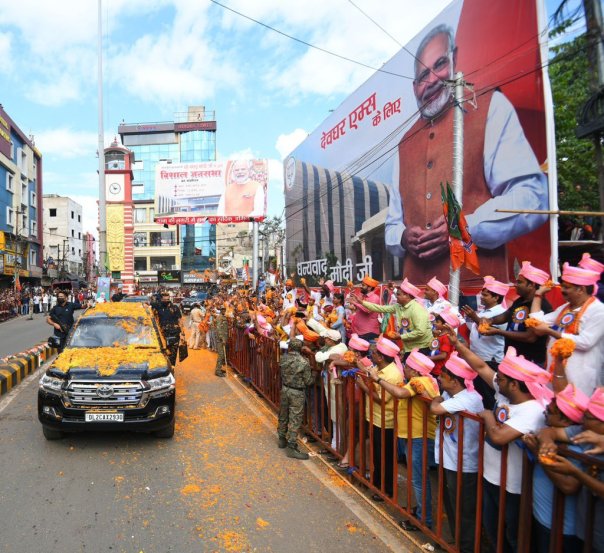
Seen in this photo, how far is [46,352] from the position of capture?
12.4m

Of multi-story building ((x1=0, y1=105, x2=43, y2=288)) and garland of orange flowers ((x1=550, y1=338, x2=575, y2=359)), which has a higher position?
multi-story building ((x1=0, y1=105, x2=43, y2=288))

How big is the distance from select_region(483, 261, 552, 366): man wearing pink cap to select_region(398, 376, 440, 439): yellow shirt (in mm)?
882

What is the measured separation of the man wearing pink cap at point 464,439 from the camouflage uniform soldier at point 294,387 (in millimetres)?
2116

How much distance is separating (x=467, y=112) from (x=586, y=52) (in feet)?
7.56

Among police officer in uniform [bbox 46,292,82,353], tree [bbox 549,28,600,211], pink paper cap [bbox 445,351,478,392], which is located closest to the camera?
pink paper cap [bbox 445,351,478,392]

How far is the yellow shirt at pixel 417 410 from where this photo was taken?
359cm

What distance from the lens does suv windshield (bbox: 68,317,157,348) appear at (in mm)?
6414

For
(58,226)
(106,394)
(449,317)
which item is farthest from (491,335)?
(58,226)

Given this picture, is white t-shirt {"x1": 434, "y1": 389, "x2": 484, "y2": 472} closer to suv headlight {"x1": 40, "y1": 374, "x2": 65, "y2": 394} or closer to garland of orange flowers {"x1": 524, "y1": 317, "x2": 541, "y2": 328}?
garland of orange flowers {"x1": 524, "y1": 317, "x2": 541, "y2": 328}

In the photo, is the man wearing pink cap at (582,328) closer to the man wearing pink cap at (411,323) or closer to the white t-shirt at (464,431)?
the white t-shirt at (464,431)

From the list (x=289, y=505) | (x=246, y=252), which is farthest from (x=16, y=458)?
(x=246, y=252)

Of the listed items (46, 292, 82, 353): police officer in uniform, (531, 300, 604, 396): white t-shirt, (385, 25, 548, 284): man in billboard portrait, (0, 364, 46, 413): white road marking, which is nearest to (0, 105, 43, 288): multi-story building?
(0, 364, 46, 413): white road marking

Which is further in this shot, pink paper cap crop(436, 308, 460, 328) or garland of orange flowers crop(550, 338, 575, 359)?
pink paper cap crop(436, 308, 460, 328)

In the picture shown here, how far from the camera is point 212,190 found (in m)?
26.1
